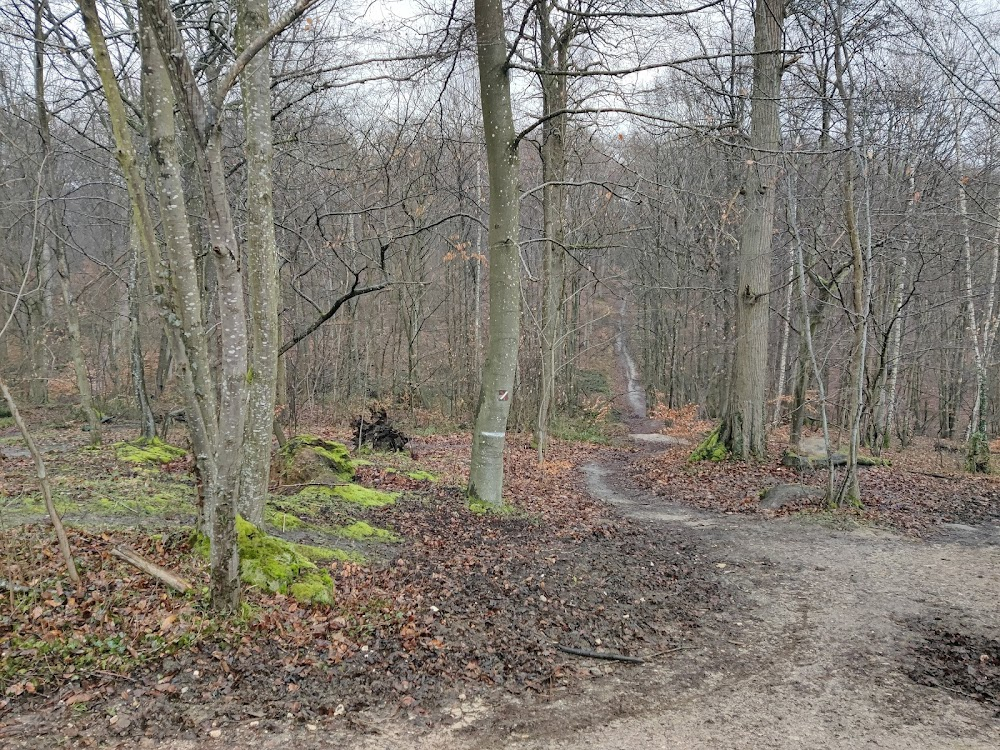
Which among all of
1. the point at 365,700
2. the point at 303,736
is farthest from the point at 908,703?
the point at 303,736

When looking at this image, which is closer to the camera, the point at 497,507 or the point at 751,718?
the point at 751,718

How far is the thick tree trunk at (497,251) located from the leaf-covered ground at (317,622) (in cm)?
110

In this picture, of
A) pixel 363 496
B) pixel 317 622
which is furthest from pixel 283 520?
pixel 317 622

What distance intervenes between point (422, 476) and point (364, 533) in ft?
13.0

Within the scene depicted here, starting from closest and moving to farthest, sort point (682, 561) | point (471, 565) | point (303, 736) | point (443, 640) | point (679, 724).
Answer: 1. point (303, 736)
2. point (679, 724)
3. point (443, 640)
4. point (471, 565)
5. point (682, 561)

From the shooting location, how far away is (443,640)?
4.51m

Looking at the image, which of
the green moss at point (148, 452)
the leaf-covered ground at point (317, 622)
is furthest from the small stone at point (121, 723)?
the green moss at point (148, 452)

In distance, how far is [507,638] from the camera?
4664mm

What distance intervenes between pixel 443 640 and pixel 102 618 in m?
2.17

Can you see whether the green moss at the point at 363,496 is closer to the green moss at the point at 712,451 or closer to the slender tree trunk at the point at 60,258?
the slender tree trunk at the point at 60,258

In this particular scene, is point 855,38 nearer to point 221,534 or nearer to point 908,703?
point 908,703

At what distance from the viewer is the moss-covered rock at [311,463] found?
30.3 ft

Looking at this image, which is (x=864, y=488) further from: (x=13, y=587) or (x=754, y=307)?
(x=13, y=587)

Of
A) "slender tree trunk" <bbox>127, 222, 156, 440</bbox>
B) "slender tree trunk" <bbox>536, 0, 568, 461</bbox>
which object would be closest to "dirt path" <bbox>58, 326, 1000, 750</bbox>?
"slender tree trunk" <bbox>536, 0, 568, 461</bbox>
